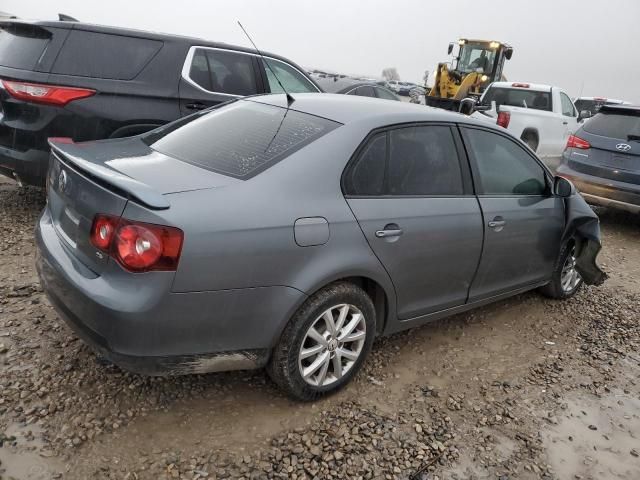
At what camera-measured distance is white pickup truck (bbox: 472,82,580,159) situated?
33.2ft

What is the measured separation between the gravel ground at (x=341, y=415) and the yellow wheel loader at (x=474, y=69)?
1277 centimetres

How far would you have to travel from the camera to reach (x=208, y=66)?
16.9 feet

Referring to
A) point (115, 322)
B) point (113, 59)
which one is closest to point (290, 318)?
point (115, 322)

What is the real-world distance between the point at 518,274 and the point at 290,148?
206 centimetres

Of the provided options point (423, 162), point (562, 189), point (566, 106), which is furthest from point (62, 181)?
point (566, 106)

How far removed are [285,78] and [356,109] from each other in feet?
10.6

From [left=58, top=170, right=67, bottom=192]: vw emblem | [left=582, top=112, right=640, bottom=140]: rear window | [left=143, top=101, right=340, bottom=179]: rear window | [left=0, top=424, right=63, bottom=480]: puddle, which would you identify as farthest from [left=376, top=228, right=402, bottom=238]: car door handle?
[left=582, top=112, right=640, bottom=140]: rear window

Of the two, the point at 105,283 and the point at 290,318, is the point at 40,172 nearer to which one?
the point at 105,283

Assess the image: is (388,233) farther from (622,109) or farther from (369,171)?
(622,109)

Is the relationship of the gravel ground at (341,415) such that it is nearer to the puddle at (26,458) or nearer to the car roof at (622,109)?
the puddle at (26,458)

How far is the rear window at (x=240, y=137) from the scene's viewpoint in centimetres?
254

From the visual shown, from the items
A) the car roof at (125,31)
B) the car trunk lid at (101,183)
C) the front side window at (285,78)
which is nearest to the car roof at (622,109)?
the front side window at (285,78)

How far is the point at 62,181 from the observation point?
2.53 meters

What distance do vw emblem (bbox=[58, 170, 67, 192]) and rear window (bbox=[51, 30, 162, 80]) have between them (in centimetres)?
216
